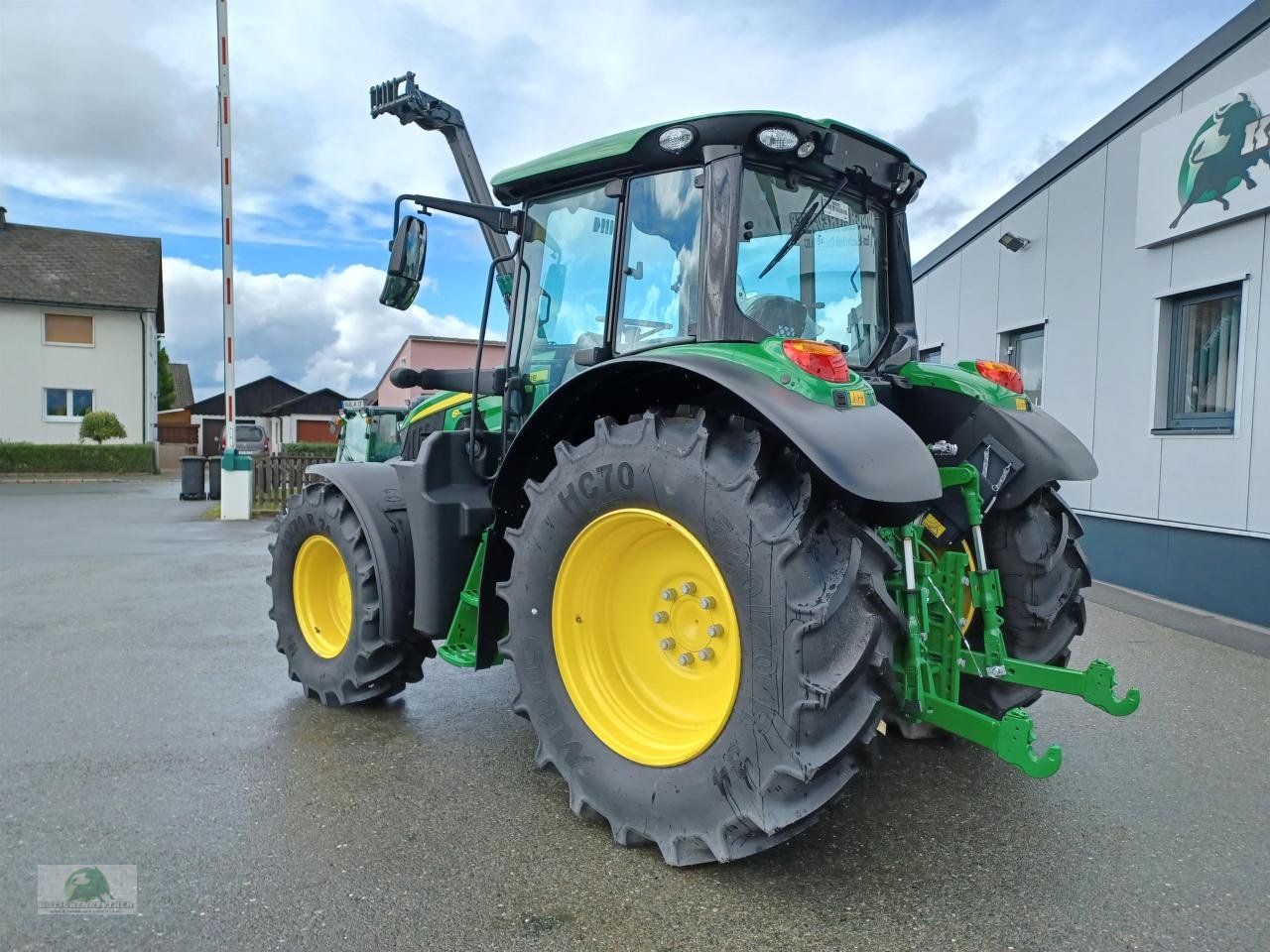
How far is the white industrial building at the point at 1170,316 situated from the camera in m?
6.61

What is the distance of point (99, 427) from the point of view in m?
26.1

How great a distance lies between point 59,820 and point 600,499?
211 centimetres

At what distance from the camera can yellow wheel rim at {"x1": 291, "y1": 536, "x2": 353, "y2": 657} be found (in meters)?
4.33

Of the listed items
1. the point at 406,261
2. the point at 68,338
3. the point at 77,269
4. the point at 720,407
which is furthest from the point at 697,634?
the point at 77,269

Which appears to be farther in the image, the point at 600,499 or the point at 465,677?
the point at 465,677

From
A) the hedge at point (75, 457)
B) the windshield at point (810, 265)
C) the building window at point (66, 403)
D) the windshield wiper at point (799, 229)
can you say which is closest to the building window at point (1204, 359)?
the windshield at point (810, 265)

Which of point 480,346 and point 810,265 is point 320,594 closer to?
point 480,346

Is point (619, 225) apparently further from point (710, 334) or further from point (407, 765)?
point (407, 765)

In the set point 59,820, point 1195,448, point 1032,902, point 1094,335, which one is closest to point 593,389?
point 1032,902

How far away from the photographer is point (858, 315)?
366 centimetres

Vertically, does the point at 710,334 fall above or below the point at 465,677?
above

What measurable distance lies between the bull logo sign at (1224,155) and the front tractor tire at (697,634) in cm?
623

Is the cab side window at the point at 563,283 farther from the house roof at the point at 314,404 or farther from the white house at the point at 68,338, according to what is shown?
the house roof at the point at 314,404

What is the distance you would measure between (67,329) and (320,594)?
30.3 metres
